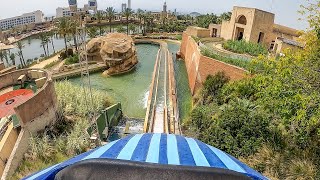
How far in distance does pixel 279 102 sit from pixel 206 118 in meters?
4.96

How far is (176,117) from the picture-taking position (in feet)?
46.9

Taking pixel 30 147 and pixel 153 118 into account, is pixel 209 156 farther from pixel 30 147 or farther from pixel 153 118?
pixel 153 118

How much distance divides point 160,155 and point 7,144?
32.7ft

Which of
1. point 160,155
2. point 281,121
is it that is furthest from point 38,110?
point 281,121

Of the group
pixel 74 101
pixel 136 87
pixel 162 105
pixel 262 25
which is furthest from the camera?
pixel 262 25

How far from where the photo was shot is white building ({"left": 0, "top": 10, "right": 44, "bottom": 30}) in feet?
291

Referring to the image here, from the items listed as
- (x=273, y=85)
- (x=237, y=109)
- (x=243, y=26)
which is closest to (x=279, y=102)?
(x=273, y=85)

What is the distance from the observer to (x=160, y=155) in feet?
7.93

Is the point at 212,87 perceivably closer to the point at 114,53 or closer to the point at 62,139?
the point at 62,139

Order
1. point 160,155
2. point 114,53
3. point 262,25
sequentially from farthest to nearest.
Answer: point 262,25, point 114,53, point 160,155

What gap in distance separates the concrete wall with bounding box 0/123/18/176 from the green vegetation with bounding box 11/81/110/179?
668 millimetres

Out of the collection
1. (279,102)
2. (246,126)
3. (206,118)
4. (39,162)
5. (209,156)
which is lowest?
(39,162)

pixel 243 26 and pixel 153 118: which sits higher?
pixel 243 26

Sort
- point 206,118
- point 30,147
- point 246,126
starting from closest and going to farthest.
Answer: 1. point 246,126
2. point 30,147
3. point 206,118
